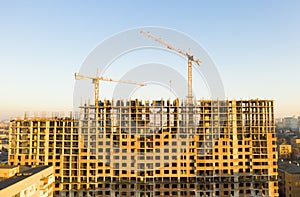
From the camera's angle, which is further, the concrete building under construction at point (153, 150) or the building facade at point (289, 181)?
the building facade at point (289, 181)

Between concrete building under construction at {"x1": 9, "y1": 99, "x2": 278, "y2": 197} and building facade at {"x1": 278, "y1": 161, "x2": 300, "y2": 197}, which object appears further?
building facade at {"x1": 278, "y1": 161, "x2": 300, "y2": 197}

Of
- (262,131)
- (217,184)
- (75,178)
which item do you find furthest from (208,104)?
(75,178)

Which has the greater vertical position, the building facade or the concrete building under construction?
the concrete building under construction

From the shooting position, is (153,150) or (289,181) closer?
(153,150)

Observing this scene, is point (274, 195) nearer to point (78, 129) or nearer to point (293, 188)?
point (293, 188)

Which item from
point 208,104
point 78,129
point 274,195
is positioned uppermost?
point 208,104

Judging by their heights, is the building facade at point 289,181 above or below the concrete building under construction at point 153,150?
below

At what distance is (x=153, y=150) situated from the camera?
20938 mm

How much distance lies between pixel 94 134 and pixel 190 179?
28.0 feet

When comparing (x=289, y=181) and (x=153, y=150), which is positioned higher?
(x=153, y=150)

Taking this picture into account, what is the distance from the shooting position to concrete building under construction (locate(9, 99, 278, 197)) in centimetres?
2077

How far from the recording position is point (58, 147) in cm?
2111

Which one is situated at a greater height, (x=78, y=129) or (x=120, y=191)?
(x=78, y=129)

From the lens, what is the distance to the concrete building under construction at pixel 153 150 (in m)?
20.8
